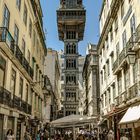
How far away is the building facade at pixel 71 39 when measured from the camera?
95.8m

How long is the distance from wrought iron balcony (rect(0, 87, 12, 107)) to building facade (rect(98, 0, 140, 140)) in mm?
7173

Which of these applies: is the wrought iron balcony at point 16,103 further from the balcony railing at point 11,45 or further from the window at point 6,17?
the window at point 6,17

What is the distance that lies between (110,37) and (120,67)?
780 cm

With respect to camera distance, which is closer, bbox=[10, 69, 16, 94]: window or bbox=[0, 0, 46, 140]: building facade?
bbox=[0, 0, 46, 140]: building facade

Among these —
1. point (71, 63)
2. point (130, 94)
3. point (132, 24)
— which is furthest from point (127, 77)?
point (71, 63)

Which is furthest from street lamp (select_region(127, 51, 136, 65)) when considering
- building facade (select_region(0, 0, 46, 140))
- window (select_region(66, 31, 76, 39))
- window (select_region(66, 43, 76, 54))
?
window (select_region(66, 31, 76, 39))

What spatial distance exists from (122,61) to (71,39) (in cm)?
8062

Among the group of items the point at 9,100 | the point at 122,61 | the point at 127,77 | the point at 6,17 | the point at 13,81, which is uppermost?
the point at 6,17

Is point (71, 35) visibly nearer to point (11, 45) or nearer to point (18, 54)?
point (18, 54)

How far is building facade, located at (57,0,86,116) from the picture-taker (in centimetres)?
9575

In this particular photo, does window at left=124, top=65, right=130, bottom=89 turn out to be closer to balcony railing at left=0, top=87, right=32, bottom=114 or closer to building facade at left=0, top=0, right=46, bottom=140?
building facade at left=0, top=0, right=46, bottom=140

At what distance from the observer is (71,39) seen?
102m

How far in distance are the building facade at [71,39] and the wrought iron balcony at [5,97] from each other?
245ft

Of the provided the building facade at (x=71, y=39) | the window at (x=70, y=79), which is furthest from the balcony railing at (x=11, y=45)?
the window at (x=70, y=79)
